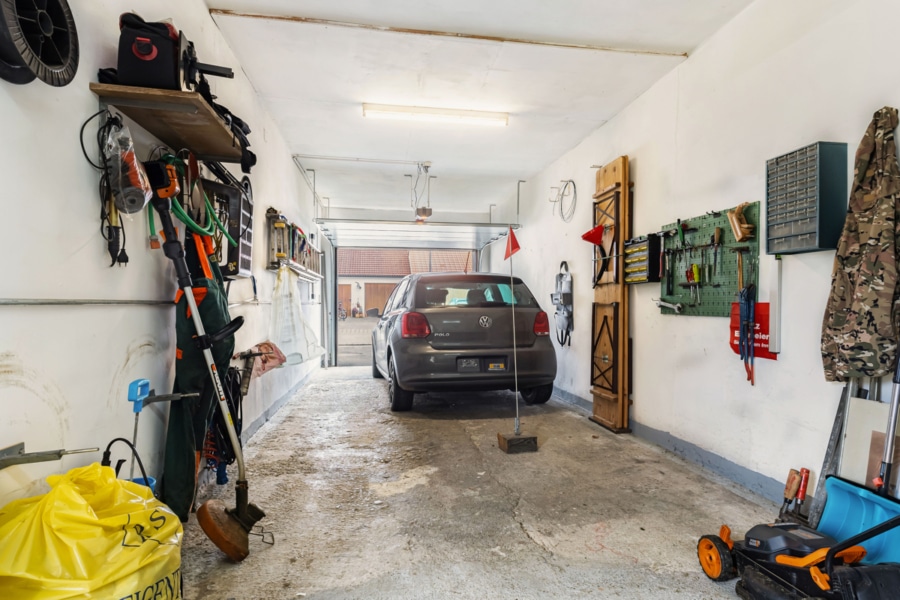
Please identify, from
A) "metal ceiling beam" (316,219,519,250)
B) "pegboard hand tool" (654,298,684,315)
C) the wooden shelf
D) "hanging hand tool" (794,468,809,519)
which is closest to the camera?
the wooden shelf

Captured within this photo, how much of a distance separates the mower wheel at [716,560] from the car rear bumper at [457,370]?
2459 millimetres

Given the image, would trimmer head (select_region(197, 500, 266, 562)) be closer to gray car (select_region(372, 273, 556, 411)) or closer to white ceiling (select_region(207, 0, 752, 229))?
gray car (select_region(372, 273, 556, 411))

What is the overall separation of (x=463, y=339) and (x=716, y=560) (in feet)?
8.95

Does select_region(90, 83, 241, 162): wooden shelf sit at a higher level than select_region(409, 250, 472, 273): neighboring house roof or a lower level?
lower

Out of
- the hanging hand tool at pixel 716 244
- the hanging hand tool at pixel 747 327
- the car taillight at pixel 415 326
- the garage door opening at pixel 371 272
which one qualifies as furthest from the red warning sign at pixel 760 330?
the garage door opening at pixel 371 272

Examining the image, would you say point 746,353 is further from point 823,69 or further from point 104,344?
point 104,344

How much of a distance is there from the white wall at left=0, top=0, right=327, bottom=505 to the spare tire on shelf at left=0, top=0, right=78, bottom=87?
0.23ft

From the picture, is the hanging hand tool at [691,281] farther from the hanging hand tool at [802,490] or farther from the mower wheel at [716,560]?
the mower wheel at [716,560]

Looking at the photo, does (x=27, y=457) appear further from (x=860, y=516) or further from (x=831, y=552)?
(x=860, y=516)

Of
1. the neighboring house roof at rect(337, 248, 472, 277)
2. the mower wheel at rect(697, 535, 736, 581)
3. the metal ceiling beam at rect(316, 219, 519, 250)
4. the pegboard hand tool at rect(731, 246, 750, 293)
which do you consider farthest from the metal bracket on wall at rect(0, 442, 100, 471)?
the neighboring house roof at rect(337, 248, 472, 277)

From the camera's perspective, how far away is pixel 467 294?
4.50 m

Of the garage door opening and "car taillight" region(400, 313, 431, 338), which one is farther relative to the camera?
the garage door opening

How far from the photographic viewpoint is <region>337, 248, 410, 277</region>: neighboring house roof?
2141 centimetres

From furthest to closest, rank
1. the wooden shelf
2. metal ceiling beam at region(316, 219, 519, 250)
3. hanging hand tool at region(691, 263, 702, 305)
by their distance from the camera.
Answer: metal ceiling beam at region(316, 219, 519, 250) → hanging hand tool at region(691, 263, 702, 305) → the wooden shelf
